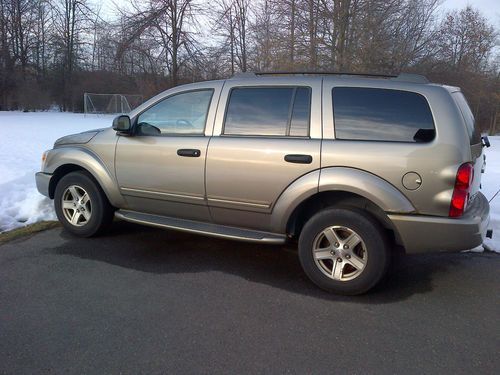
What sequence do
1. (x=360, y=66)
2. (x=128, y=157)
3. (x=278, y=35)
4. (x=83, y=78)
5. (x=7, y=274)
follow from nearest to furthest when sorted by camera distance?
1. (x=7, y=274)
2. (x=128, y=157)
3. (x=360, y=66)
4. (x=278, y=35)
5. (x=83, y=78)

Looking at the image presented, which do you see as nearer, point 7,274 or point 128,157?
point 7,274

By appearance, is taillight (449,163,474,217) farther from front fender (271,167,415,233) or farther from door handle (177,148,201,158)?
door handle (177,148,201,158)

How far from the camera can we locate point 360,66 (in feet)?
52.6

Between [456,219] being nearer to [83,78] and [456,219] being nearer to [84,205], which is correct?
[84,205]

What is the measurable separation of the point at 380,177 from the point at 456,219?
67cm

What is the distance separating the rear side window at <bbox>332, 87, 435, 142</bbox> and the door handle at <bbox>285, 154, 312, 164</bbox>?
325 millimetres

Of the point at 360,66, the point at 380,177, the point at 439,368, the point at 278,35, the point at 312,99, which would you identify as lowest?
the point at 439,368

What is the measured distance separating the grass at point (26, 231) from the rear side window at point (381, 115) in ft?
12.5

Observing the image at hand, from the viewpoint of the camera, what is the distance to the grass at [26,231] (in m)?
4.82

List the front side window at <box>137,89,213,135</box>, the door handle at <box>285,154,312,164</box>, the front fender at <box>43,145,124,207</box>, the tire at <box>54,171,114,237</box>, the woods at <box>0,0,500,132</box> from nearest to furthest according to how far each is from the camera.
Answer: the door handle at <box>285,154,312,164</box>
the front side window at <box>137,89,213,135</box>
the front fender at <box>43,145,124,207</box>
the tire at <box>54,171,114,237</box>
the woods at <box>0,0,500,132</box>

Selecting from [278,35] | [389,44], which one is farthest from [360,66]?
[278,35]

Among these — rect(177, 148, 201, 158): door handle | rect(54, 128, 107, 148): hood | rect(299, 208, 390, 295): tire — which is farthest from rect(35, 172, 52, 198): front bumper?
rect(299, 208, 390, 295): tire

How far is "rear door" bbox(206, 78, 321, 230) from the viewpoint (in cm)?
373

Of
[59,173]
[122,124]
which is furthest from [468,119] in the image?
[59,173]
